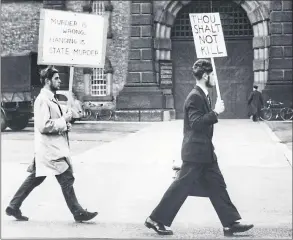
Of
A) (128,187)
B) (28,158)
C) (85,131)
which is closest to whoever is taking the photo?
(128,187)

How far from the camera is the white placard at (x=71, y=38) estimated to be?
636cm

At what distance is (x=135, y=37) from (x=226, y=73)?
4485mm

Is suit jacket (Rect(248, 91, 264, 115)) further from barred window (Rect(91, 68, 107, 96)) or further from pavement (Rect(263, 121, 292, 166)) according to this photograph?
barred window (Rect(91, 68, 107, 96))

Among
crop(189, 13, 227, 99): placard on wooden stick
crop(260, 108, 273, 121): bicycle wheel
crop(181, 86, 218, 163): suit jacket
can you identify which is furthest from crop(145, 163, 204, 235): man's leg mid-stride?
crop(260, 108, 273, 121): bicycle wheel

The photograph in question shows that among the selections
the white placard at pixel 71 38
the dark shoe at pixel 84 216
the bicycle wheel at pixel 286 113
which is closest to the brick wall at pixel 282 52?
the bicycle wheel at pixel 286 113

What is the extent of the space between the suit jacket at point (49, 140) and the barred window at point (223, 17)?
69.2 ft

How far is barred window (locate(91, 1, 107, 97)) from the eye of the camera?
2828 cm

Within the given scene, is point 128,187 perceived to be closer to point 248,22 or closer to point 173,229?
point 173,229

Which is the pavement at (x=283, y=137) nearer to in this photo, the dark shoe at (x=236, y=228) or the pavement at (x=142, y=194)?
the pavement at (x=142, y=194)

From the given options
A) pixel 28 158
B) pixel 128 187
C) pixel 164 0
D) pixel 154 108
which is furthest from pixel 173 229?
pixel 164 0

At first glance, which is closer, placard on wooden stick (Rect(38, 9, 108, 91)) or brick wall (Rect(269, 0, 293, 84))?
placard on wooden stick (Rect(38, 9, 108, 91))

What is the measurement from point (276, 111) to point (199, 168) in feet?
66.6

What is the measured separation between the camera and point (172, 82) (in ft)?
89.1

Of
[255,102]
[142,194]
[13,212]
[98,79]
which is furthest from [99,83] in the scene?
[13,212]
